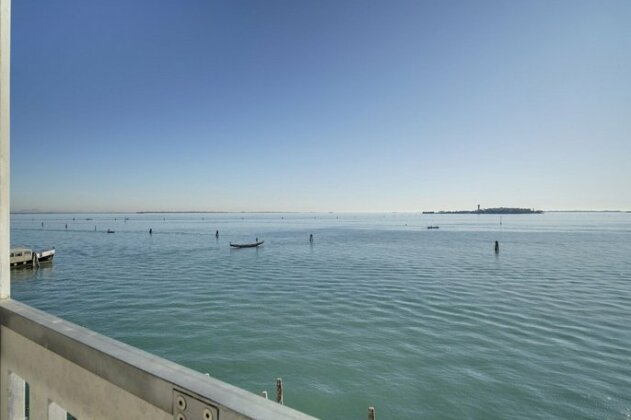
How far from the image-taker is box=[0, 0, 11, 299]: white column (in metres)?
2.04

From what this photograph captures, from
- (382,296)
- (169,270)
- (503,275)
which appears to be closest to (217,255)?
(169,270)

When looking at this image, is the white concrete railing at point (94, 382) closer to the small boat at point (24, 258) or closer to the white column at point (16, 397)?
the white column at point (16, 397)

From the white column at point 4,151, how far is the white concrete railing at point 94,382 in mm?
187

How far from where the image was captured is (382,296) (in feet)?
68.5

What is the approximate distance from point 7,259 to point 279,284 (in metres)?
23.5

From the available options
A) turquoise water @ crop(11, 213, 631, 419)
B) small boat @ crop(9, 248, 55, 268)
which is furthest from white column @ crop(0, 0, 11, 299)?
small boat @ crop(9, 248, 55, 268)

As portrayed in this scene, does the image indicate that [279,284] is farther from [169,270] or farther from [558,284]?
[558,284]

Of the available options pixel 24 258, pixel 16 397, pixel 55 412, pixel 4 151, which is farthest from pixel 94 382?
pixel 24 258

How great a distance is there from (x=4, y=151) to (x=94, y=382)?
5.05 feet

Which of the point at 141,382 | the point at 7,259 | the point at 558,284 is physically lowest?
the point at 558,284

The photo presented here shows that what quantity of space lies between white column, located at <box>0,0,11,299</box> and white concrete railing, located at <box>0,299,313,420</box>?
19 centimetres

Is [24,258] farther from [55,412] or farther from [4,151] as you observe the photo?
[55,412]

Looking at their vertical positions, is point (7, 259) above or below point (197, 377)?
above

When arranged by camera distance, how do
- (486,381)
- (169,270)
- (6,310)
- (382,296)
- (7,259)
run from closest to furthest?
1. (6,310)
2. (7,259)
3. (486,381)
4. (382,296)
5. (169,270)
